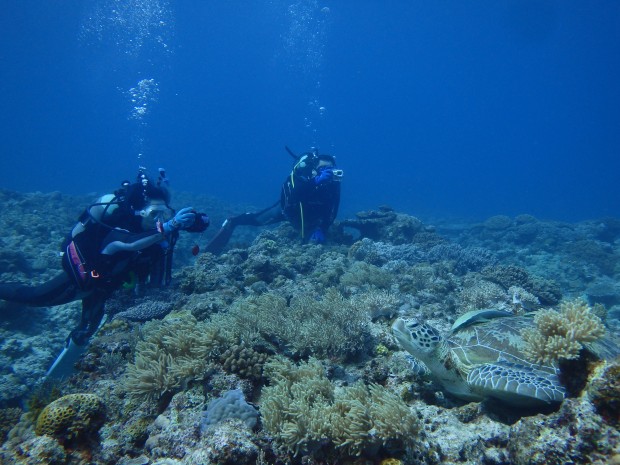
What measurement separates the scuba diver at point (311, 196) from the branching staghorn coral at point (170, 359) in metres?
7.90

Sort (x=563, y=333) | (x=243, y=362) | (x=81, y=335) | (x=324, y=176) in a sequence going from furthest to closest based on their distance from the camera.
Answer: (x=324, y=176)
(x=81, y=335)
(x=243, y=362)
(x=563, y=333)

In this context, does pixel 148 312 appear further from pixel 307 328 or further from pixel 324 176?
pixel 324 176

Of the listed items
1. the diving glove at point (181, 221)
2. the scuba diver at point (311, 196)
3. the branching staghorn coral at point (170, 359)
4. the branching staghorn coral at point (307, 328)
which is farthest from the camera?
the scuba diver at point (311, 196)

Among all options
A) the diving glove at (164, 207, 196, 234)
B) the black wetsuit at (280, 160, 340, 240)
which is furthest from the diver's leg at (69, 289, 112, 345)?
the black wetsuit at (280, 160, 340, 240)

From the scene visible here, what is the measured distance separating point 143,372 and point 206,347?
0.63 meters

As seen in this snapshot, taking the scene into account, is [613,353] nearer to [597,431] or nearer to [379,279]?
[597,431]

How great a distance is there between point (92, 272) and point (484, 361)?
257 inches

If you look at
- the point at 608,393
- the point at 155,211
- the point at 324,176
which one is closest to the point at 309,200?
the point at 324,176

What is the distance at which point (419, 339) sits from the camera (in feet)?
9.45

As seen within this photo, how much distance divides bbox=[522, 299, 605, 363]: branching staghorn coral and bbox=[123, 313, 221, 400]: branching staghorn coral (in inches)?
116

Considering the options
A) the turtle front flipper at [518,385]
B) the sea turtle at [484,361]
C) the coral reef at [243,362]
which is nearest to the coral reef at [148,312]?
the coral reef at [243,362]

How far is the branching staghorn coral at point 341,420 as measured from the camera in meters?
2.18

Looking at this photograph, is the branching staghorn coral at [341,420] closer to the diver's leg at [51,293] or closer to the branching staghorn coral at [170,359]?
the branching staghorn coral at [170,359]

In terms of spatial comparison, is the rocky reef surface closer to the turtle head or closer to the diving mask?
the turtle head
